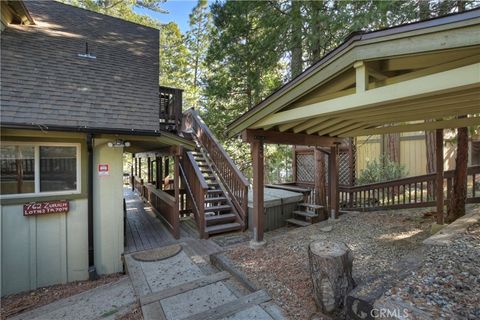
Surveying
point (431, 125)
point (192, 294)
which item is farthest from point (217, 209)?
point (431, 125)

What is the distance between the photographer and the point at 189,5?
15.5 meters

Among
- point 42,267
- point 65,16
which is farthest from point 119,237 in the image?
point 65,16

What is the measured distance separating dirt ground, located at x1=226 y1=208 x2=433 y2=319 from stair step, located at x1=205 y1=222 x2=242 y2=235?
39.3 inches

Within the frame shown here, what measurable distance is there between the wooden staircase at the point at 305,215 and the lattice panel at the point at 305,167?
312cm

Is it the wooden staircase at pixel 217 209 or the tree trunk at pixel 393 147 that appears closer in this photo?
the wooden staircase at pixel 217 209

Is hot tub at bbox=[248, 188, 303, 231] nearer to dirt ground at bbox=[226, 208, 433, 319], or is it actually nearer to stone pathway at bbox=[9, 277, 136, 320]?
dirt ground at bbox=[226, 208, 433, 319]

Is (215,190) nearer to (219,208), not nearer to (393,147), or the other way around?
(219,208)

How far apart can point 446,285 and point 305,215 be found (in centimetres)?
431

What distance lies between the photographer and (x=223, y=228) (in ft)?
19.7

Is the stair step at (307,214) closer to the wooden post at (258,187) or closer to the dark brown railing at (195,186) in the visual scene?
the wooden post at (258,187)

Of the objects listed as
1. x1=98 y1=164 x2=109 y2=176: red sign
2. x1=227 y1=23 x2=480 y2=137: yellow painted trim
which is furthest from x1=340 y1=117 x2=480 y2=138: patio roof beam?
x1=98 y1=164 x2=109 y2=176: red sign

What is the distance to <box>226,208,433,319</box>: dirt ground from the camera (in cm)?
308

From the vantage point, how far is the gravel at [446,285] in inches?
82.4

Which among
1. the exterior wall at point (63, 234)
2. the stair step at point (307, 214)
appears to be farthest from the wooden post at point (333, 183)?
the exterior wall at point (63, 234)
